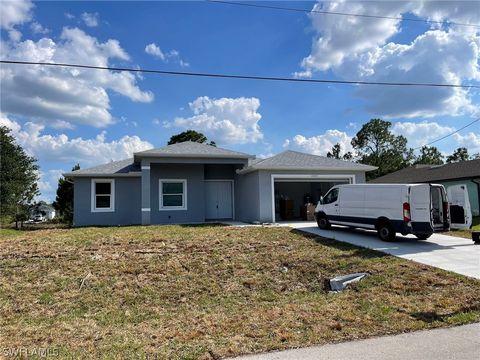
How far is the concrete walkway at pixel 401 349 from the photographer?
4.36 m

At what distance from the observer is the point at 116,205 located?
63.4 ft

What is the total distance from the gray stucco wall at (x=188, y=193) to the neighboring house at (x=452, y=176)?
1490 centimetres

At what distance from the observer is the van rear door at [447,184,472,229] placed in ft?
40.7

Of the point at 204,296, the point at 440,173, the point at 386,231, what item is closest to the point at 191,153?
the point at 386,231

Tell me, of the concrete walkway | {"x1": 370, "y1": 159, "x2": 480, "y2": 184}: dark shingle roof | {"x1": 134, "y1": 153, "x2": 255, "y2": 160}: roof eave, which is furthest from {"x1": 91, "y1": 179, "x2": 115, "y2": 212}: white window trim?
{"x1": 370, "y1": 159, "x2": 480, "y2": 184}: dark shingle roof

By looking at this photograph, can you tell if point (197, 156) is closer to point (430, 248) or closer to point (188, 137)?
point (430, 248)

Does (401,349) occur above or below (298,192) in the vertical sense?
below

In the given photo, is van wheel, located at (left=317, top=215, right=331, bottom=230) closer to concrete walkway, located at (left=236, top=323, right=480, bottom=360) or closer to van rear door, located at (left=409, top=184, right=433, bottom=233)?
van rear door, located at (left=409, top=184, right=433, bottom=233)

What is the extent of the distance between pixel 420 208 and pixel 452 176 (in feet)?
57.9

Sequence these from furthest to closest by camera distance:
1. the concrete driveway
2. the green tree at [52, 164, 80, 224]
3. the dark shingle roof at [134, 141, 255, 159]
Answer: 1. the green tree at [52, 164, 80, 224]
2. the dark shingle roof at [134, 141, 255, 159]
3. the concrete driveway

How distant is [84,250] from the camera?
32.6 ft

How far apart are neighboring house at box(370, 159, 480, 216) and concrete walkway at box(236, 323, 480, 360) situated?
20.0 meters

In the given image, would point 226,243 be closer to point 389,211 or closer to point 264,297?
point 264,297

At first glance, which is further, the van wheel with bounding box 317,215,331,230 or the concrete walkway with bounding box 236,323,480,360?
the van wheel with bounding box 317,215,331,230
